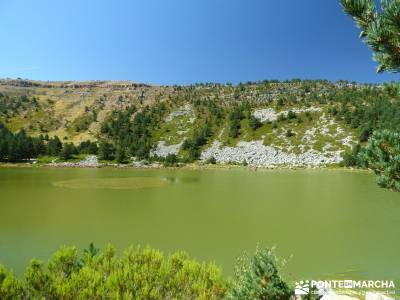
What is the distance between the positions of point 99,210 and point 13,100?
177692 mm

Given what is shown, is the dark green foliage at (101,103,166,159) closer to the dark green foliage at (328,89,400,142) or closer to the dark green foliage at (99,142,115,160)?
the dark green foliage at (99,142,115,160)

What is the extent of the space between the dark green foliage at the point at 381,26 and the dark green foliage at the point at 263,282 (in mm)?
4048

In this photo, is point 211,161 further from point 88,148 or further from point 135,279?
point 135,279

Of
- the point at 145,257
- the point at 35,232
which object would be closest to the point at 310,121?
the point at 35,232

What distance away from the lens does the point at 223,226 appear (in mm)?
29484

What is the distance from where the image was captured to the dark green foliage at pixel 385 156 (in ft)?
20.5

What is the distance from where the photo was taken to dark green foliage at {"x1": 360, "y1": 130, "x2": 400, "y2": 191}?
6234 mm

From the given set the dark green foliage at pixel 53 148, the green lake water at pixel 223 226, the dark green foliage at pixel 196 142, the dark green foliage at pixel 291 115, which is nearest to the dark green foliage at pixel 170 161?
the dark green foliage at pixel 196 142

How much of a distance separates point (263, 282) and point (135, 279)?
3.96 m

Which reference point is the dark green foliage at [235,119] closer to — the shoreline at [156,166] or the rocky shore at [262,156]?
the rocky shore at [262,156]

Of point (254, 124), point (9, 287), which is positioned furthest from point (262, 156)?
point (9, 287)

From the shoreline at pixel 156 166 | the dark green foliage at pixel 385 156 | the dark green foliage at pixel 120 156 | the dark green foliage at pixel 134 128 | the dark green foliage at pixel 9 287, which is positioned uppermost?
the dark green foliage at pixel 134 128

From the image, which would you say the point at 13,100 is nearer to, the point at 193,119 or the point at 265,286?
the point at 193,119

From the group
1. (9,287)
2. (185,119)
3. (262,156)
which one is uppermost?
(185,119)
